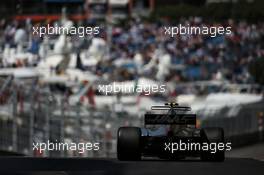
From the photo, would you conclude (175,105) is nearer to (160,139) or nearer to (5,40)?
(160,139)

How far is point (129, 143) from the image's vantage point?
46.0 ft

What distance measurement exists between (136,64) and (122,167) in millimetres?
21463

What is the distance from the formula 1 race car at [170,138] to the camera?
13914 millimetres

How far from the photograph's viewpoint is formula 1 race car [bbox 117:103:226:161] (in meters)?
13.9

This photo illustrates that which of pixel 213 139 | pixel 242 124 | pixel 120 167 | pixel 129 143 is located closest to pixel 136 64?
pixel 242 124

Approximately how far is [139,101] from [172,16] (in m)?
18.1

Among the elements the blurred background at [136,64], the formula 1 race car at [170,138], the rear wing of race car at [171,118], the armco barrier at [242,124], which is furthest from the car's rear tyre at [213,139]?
the armco barrier at [242,124]

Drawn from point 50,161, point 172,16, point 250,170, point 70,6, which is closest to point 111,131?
point 50,161

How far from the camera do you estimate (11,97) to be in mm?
21922

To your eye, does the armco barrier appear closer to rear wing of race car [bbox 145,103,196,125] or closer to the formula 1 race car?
the formula 1 race car

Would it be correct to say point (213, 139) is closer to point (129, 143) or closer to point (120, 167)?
point (129, 143)

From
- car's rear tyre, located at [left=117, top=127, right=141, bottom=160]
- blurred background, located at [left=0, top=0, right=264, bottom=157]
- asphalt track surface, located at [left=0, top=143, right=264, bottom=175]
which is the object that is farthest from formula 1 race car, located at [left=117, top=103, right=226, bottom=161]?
blurred background, located at [left=0, top=0, right=264, bottom=157]

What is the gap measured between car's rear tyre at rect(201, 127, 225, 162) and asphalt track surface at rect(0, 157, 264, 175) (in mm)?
134

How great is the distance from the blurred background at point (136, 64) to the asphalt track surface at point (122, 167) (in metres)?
7.05
